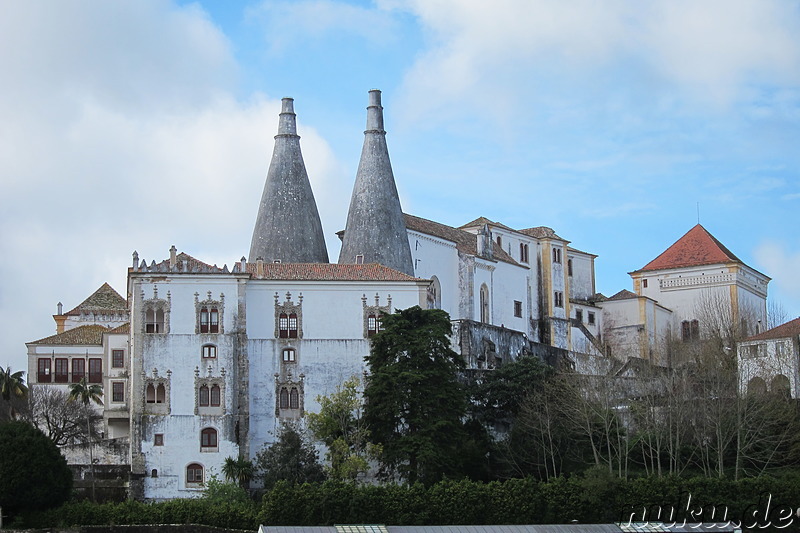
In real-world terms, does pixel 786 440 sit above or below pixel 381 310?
below

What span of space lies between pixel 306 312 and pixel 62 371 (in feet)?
51.6

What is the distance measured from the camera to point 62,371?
7431 centimetres

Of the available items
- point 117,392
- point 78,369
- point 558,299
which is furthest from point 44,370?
point 558,299

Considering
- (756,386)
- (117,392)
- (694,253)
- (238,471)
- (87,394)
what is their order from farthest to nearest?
1. (694,253)
2. (87,394)
3. (117,392)
4. (756,386)
5. (238,471)

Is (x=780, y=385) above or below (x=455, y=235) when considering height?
below

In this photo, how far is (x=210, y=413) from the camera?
64.3 metres

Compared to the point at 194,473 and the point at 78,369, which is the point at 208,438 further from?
the point at 78,369

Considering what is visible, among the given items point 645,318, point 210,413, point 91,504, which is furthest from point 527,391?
point 645,318

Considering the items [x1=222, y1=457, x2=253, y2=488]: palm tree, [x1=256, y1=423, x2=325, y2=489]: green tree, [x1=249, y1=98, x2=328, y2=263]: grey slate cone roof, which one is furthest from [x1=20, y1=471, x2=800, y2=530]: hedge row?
[x1=249, y1=98, x2=328, y2=263]: grey slate cone roof

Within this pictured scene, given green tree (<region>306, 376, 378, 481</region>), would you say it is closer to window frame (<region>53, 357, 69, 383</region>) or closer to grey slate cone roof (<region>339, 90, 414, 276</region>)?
grey slate cone roof (<region>339, 90, 414, 276</region>)

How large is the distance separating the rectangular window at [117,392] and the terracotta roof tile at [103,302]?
40.8 ft

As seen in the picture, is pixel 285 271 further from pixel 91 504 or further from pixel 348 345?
pixel 91 504

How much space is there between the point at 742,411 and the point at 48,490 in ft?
94.7

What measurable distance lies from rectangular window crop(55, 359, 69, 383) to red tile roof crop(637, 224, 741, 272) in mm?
41741
